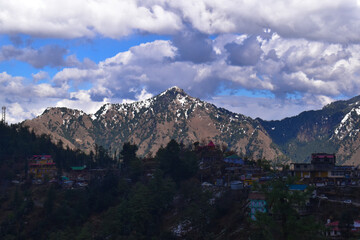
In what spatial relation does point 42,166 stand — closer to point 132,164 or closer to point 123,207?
point 132,164

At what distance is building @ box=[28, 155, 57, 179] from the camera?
156250 millimetres

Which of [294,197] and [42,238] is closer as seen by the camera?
[294,197]

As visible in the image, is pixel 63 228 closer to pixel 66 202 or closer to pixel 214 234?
pixel 66 202

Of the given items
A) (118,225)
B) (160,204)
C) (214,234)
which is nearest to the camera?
(214,234)

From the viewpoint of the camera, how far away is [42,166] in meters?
159

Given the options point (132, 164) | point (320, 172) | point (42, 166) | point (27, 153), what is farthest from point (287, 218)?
point (27, 153)

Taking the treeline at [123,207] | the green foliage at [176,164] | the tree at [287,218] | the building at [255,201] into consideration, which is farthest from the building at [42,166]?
the tree at [287,218]

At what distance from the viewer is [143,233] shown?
102688 millimetres

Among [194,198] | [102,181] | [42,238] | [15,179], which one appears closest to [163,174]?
[102,181]

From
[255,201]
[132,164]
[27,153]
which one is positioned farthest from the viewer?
[27,153]

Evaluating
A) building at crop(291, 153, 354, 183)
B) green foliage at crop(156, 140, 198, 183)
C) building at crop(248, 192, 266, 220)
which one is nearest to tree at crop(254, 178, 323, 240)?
building at crop(248, 192, 266, 220)

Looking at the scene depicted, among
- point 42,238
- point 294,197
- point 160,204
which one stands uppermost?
point 294,197

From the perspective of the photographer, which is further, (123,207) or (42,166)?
(42,166)

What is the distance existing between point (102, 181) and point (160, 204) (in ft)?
90.1
